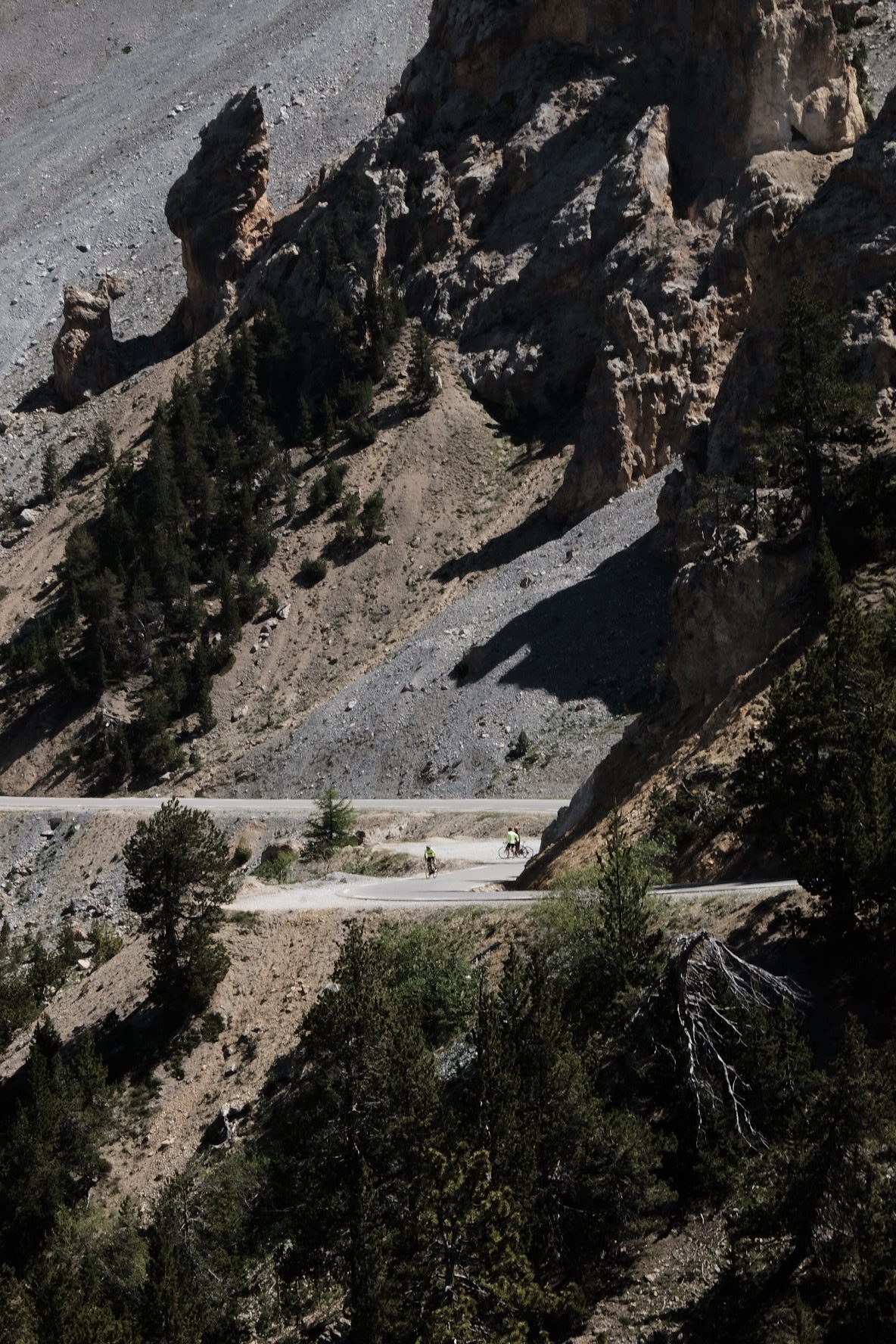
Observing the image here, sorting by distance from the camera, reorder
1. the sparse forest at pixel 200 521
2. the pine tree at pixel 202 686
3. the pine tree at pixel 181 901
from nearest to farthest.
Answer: the pine tree at pixel 181 901, the pine tree at pixel 202 686, the sparse forest at pixel 200 521

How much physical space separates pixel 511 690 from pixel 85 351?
48.5 m

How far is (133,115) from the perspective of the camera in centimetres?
12169

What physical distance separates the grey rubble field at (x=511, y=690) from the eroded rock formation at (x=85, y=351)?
1513 inches

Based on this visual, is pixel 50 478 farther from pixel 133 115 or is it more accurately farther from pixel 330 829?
pixel 133 115

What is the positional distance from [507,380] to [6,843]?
35435 mm

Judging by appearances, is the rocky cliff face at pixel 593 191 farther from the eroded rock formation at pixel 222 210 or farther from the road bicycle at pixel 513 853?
the road bicycle at pixel 513 853

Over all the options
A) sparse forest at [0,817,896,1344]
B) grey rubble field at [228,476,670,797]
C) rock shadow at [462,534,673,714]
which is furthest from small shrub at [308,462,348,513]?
sparse forest at [0,817,896,1344]

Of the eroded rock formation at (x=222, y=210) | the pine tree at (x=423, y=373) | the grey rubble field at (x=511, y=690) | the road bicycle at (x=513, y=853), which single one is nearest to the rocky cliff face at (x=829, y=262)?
the road bicycle at (x=513, y=853)

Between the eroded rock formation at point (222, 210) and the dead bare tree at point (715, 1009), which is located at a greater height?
the eroded rock formation at point (222, 210)

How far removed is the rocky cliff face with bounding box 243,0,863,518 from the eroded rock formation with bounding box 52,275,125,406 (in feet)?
38.6

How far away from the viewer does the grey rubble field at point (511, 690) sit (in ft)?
159

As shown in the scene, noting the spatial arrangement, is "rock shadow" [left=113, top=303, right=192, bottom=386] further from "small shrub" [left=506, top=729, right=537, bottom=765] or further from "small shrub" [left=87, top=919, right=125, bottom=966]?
"small shrub" [left=87, top=919, right=125, bottom=966]

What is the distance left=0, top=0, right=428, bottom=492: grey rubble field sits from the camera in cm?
10069

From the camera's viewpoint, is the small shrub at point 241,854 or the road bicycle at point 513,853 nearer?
the road bicycle at point 513,853
